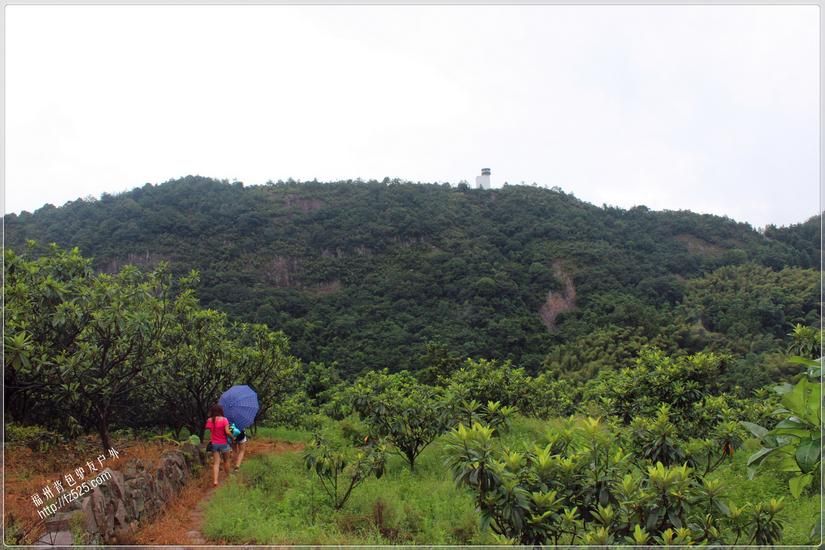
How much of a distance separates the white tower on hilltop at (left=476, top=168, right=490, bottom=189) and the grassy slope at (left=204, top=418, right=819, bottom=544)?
147 ft

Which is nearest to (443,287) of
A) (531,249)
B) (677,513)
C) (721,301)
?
(531,249)

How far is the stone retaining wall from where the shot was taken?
4.73m

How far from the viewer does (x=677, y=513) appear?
3.13 meters

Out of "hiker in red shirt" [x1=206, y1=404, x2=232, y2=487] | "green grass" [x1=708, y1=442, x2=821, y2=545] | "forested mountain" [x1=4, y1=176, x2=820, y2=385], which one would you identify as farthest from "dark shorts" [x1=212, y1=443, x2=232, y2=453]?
"forested mountain" [x1=4, y1=176, x2=820, y2=385]

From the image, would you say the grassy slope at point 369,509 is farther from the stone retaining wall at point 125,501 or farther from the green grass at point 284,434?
the green grass at point 284,434

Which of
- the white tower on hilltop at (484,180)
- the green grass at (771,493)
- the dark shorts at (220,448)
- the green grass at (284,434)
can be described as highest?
the white tower on hilltop at (484,180)

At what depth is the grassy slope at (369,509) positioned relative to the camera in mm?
5652

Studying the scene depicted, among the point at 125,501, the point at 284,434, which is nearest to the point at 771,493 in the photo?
the point at 125,501

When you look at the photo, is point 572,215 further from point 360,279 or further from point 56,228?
point 56,228

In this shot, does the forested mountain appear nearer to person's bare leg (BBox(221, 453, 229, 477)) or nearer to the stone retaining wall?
person's bare leg (BBox(221, 453, 229, 477))

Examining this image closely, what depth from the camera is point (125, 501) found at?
18.6ft

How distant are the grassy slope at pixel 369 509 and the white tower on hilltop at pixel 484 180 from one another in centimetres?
4473

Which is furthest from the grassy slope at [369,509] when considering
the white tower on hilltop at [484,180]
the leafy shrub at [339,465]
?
the white tower on hilltop at [484,180]

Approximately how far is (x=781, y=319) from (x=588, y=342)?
9482 millimetres
